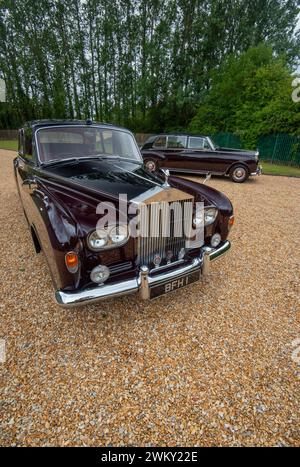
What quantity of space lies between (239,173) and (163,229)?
24.5 ft

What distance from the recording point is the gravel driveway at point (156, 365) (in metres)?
1.54

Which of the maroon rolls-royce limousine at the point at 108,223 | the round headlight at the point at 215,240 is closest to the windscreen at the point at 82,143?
the maroon rolls-royce limousine at the point at 108,223

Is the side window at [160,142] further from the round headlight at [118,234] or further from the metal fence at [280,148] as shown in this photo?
the round headlight at [118,234]

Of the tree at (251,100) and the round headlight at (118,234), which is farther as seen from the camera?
the tree at (251,100)

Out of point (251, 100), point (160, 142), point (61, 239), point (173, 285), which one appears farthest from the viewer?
point (251, 100)

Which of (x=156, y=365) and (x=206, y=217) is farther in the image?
(x=206, y=217)

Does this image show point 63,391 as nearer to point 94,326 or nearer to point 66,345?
point 66,345

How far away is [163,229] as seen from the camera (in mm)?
2238

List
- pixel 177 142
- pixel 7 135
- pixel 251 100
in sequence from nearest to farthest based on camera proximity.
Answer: pixel 177 142 < pixel 251 100 < pixel 7 135

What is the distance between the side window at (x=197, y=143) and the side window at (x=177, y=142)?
0.88 ft

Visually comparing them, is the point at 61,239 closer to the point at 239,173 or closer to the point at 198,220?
the point at 198,220

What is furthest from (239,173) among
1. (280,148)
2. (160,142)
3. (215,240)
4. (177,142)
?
(215,240)

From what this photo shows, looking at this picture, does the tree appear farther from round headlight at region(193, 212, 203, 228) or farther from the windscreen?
round headlight at region(193, 212, 203, 228)

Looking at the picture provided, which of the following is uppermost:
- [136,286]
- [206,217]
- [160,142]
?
[160,142]
